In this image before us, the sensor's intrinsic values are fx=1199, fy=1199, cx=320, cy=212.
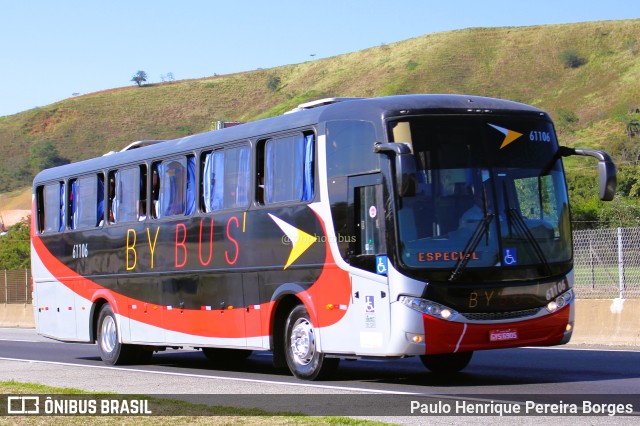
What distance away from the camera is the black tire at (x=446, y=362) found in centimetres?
1617

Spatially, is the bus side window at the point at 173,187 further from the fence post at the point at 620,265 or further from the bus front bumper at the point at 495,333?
the fence post at the point at 620,265

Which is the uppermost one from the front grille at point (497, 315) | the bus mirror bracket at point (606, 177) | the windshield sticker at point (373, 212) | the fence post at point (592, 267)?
the bus mirror bracket at point (606, 177)

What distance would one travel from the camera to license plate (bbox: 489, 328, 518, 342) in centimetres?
1369

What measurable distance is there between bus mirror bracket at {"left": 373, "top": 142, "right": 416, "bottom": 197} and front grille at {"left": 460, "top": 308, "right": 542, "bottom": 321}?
1.59m

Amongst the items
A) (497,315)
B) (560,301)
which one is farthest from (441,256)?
(560,301)

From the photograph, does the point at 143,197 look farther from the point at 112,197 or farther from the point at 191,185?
the point at 191,185

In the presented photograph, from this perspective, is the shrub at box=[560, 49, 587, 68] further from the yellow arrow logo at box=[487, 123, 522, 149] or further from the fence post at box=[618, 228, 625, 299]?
the yellow arrow logo at box=[487, 123, 522, 149]

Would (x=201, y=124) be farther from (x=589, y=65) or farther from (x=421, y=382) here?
(x=421, y=382)

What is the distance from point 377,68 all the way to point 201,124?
21623mm

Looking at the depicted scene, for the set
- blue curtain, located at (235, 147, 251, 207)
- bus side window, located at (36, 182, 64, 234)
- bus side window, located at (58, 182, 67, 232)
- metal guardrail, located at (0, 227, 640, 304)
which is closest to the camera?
blue curtain, located at (235, 147, 251, 207)

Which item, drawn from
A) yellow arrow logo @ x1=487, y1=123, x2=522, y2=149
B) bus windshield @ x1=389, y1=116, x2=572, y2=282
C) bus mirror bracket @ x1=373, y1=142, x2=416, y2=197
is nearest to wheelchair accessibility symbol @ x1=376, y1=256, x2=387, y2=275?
bus windshield @ x1=389, y1=116, x2=572, y2=282

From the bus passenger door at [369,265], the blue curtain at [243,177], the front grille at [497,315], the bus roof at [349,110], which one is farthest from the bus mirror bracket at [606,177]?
the blue curtain at [243,177]

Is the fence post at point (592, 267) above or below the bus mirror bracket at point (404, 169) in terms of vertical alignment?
below

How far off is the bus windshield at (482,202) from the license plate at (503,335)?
2.07 feet
